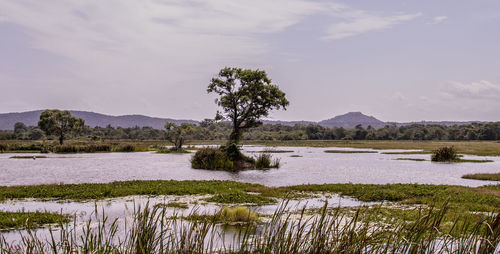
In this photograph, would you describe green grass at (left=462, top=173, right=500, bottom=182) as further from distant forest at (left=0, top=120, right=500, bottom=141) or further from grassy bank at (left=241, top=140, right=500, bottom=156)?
distant forest at (left=0, top=120, right=500, bottom=141)

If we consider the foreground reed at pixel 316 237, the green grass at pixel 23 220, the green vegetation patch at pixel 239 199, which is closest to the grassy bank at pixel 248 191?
the green vegetation patch at pixel 239 199

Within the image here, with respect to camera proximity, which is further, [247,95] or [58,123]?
[58,123]

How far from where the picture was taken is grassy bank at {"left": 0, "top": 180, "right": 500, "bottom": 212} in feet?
64.3

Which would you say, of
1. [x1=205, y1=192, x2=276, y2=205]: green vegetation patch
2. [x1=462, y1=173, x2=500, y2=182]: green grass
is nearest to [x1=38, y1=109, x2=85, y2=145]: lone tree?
[x1=205, y1=192, x2=276, y2=205]: green vegetation patch

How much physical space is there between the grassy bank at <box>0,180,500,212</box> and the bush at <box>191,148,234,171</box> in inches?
553

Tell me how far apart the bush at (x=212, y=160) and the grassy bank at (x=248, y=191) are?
46.1 ft

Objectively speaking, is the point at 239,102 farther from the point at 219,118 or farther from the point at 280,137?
the point at 280,137

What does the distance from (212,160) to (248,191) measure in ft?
56.0

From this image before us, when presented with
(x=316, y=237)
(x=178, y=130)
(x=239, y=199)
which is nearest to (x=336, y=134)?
(x=178, y=130)

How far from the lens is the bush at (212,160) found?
39750mm

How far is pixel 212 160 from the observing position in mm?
40312

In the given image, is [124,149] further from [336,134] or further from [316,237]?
[336,134]

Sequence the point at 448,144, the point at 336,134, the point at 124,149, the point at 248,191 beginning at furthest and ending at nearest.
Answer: the point at 336,134 → the point at 448,144 → the point at 124,149 → the point at 248,191

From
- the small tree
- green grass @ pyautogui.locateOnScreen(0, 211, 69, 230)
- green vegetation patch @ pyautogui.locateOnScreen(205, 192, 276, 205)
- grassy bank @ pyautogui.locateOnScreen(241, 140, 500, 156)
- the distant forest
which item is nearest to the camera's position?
green grass @ pyautogui.locateOnScreen(0, 211, 69, 230)
